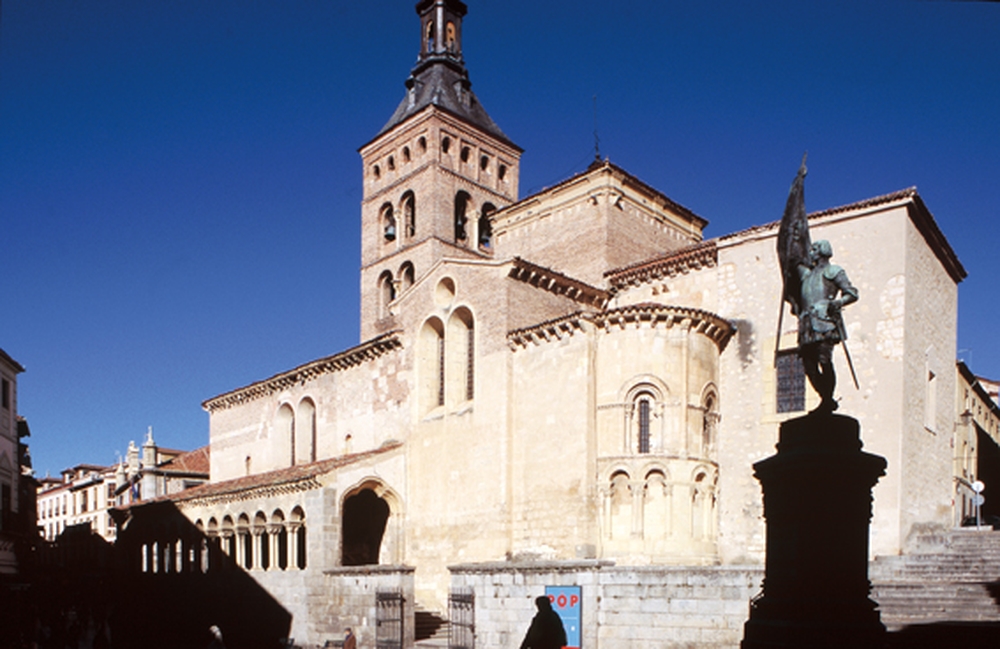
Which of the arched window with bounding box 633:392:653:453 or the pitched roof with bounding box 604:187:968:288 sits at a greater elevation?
the pitched roof with bounding box 604:187:968:288

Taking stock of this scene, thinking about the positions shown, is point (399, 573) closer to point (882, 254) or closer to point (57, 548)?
point (882, 254)

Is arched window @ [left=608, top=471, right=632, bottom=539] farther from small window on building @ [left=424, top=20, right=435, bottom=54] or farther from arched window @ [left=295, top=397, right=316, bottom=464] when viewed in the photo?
small window on building @ [left=424, top=20, right=435, bottom=54]

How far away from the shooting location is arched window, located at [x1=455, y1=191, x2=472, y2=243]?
42.6 metres

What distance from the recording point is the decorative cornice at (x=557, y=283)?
25.4 meters

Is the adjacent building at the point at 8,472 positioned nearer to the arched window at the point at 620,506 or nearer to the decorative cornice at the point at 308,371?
the decorative cornice at the point at 308,371

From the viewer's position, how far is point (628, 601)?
17.2m

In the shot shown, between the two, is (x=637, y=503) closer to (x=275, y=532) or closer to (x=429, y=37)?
(x=275, y=532)

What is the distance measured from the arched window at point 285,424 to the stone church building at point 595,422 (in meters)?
5.17

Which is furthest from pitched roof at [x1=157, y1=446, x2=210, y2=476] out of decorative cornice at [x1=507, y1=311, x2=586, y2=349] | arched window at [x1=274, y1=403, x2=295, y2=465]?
decorative cornice at [x1=507, y1=311, x2=586, y2=349]

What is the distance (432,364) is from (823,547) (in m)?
21.4

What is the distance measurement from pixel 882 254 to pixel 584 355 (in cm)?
775

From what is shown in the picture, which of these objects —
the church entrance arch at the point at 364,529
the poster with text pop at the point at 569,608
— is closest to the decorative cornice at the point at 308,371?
the church entrance arch at the point at 364,529

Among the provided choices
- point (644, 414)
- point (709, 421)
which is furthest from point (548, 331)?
point (709, 421)

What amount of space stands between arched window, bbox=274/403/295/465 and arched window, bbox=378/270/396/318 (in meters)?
7.87
